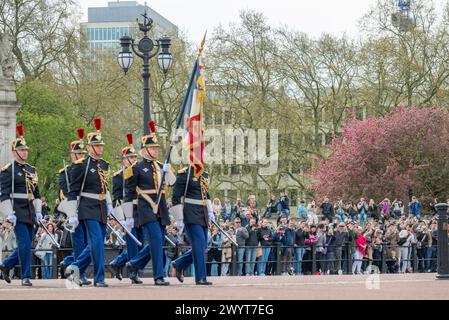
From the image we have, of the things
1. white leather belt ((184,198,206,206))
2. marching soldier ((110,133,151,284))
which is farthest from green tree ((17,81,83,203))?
white leather belt ((184,198,206,206))

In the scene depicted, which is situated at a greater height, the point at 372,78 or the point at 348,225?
the point at 372,78

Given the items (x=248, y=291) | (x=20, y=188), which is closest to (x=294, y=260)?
(x=20, y=188)

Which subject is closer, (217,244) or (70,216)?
(70,216)

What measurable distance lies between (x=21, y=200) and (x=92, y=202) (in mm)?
1466

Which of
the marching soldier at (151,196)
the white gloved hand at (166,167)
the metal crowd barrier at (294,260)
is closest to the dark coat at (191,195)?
the marching soldier at (151,196)

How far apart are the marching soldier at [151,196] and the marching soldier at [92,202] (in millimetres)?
454

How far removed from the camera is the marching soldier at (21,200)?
67.4 feet

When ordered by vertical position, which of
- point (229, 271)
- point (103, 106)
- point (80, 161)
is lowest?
point (229, 271)

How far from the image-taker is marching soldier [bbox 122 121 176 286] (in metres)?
19.6

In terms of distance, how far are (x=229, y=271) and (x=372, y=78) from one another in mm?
42643

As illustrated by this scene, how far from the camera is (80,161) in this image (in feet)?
65.0

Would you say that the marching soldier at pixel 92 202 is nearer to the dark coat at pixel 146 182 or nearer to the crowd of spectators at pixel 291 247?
the dark coat at pixel 146 182
